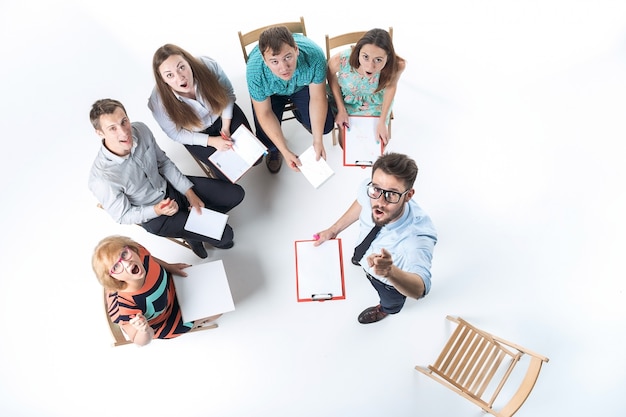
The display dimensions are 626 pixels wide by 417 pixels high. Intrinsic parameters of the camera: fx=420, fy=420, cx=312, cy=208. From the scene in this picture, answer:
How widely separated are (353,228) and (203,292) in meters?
1.16

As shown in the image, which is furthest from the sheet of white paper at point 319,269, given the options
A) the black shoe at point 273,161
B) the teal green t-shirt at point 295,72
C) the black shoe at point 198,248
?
the teal green t-shirt at point 295,72

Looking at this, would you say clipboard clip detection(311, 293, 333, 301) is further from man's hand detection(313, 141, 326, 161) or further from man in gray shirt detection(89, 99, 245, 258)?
man's hand detection(313, 141, 326, 161)

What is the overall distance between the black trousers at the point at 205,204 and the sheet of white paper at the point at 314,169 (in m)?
0.47

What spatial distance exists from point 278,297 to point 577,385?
1.97m

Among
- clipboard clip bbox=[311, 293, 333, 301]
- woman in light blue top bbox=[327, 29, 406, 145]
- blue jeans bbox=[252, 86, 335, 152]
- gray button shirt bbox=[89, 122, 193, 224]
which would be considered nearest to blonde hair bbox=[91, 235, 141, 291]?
gray button shirt bbox=[89, 122, 193, 224]

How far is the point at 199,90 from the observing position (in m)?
2.52

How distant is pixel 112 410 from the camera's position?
2664mm

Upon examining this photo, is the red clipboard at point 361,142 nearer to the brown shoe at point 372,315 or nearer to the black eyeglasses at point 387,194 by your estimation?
the black eyeglasses at point 387,194

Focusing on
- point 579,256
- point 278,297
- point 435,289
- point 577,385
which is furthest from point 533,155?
point 278,297

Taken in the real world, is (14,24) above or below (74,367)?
above

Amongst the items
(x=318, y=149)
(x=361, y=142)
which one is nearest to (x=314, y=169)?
(x=318, y=149)

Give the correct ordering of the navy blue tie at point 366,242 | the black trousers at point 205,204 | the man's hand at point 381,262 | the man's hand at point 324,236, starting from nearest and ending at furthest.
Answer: the man's hand at point 381,262
the navy blue tie at point 366,242
the man's hand at point 324,236
the black trousers at point 205,204

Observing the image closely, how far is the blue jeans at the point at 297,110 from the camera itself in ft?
9.34

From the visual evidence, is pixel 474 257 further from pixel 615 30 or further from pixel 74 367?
pixel 74 367
